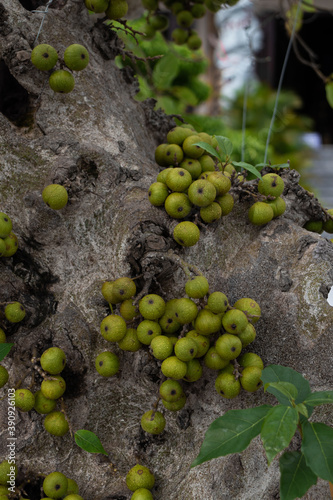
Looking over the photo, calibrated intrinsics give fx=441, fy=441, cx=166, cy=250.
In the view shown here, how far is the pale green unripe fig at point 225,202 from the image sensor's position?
6.48 ft

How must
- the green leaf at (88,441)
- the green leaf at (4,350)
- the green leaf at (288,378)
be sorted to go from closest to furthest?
the green leaf at (288,378) → the green leaf at (4,350) → the green leaf at (88,441)

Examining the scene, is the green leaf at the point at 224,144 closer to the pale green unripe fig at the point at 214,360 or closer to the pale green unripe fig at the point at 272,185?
the pale green unripe fig at the point at 272,185

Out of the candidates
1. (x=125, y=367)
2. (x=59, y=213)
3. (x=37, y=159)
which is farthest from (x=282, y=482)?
(x=37, y=159)

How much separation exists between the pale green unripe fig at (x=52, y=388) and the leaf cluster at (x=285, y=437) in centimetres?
70

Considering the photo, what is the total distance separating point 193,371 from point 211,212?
0.67 meters

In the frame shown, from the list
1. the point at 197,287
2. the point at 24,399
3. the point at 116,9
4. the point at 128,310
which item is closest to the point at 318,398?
the point at 197,287

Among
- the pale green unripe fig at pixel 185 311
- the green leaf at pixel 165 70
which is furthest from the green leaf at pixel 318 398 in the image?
the green leaf at pixel 165 70

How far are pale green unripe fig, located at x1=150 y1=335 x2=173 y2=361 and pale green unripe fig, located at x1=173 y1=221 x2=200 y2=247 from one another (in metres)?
0.42

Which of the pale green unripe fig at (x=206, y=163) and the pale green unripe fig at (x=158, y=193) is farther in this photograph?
the pale green unripe fig at (x=206, y=163)

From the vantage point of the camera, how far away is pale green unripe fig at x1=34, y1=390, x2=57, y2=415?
1.80 m

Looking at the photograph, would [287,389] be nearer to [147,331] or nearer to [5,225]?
[147,331]

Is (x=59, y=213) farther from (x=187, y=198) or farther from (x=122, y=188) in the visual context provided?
(x=187, y=198)

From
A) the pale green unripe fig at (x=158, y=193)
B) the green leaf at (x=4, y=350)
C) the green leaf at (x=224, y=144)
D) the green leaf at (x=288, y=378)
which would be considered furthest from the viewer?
the green leaf at (x=224, y=144)

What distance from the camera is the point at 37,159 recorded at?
2074 mm
